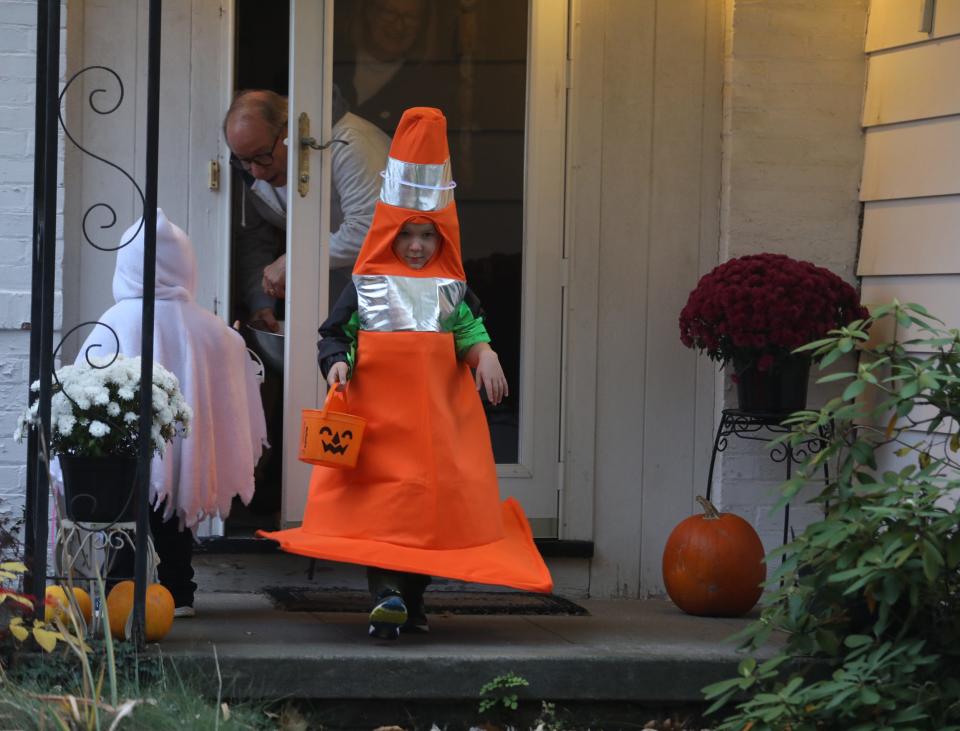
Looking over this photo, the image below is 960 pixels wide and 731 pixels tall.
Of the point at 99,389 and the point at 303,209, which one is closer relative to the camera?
the point at 99,389

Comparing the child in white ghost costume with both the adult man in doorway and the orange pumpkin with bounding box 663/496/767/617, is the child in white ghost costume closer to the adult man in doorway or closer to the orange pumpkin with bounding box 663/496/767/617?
the adult man in doorway

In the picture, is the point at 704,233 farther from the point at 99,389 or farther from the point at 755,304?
the point at 99,389

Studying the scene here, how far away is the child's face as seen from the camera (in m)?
4.39

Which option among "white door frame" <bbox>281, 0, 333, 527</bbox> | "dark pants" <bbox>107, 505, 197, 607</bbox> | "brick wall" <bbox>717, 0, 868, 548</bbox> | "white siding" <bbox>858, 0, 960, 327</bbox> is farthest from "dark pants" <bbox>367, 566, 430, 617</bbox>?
"white siding" <bbox>858, 0, 960, 327</bbox>

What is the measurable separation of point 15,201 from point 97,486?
167 centimetres

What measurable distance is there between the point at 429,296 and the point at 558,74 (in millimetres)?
1503

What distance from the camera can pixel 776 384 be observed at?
16.8 ft

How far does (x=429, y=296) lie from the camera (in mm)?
4367

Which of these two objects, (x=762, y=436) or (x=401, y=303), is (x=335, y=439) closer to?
(x=401, y=303)

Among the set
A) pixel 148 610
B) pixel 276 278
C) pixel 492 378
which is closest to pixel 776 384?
pixel 492 378

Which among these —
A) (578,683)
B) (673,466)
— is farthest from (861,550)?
(673,466)

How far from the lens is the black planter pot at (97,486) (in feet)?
12.4

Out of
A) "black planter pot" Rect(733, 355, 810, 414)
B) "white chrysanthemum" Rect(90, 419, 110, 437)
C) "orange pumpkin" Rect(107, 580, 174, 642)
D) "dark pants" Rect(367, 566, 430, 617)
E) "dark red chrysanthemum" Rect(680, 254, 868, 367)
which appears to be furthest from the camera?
"black planter pot" Rect(733, 355, 810, 414)

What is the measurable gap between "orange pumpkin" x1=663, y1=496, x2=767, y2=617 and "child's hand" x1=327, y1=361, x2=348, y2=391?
144 cm
